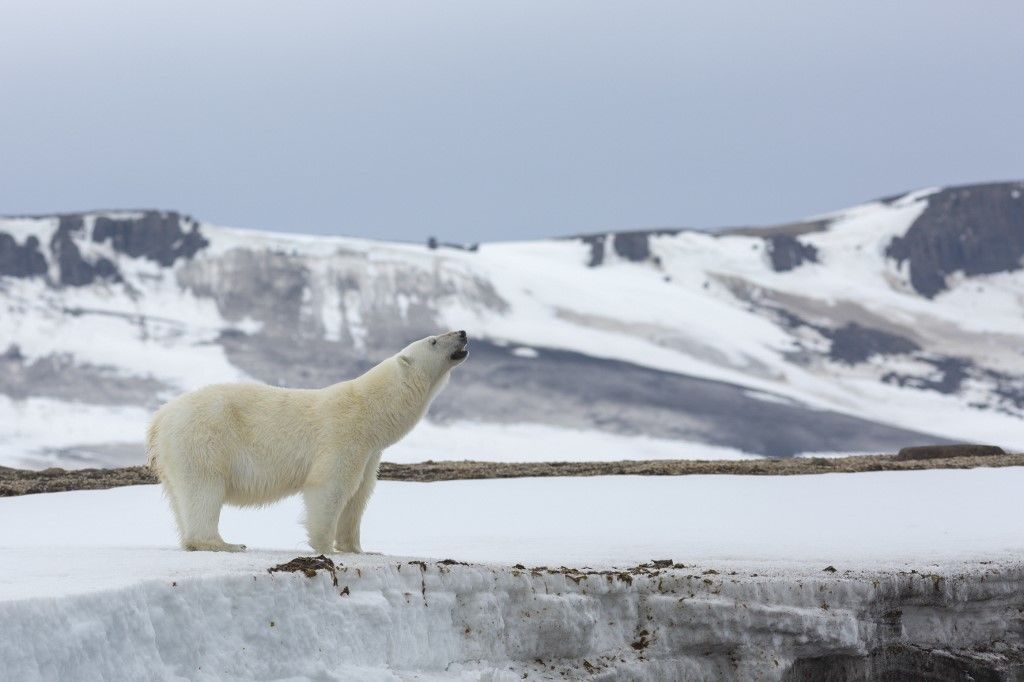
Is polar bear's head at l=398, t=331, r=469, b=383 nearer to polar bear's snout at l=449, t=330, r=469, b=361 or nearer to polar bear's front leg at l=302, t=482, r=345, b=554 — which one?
polar bear's snout at l=449, t=330, r=469, b=361

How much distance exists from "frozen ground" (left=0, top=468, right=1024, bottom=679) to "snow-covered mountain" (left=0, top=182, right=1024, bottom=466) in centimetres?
2869

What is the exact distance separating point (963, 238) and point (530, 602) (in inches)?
2423

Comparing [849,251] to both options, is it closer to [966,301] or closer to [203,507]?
[966,301]

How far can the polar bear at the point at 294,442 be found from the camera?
25.6ft

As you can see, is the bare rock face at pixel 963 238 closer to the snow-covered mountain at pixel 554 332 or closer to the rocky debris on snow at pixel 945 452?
the snow-covered mountain at pixel 554 332

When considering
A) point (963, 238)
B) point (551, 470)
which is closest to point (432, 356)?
point (551, 470)

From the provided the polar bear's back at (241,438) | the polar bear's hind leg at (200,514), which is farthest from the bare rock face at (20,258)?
the polar bear's hind leg at (200,514)

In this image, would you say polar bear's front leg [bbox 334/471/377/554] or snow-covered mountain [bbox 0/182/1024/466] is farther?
snow-covered mountain [bbox 0/182/1024/466]

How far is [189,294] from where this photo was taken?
169 ft

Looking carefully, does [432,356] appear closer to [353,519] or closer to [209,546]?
[353,519]

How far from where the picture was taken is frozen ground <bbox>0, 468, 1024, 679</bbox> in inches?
217

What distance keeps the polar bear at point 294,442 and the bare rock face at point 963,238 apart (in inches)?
2256

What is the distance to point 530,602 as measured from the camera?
6754mm

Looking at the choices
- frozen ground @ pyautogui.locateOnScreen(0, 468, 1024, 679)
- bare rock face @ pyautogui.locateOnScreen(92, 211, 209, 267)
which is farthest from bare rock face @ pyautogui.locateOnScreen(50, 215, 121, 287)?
frozen ground @ pyautogui.locateOnScreen(0, 468, 1024, 679)
